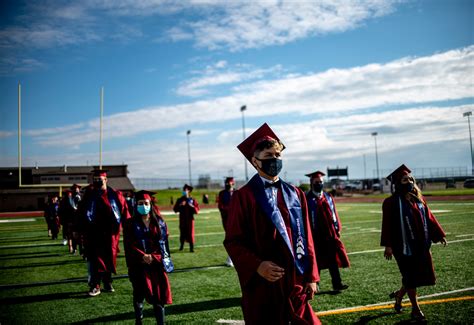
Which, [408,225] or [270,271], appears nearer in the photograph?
[270,271]

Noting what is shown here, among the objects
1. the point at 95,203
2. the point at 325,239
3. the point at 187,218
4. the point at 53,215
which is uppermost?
the point at 95,203

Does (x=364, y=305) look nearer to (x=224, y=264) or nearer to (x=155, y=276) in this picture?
(x=155, y=276)

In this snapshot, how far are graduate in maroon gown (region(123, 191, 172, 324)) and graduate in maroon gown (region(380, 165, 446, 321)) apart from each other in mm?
2935

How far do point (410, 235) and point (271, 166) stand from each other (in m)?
2.78

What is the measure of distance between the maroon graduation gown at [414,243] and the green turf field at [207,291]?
21.4 inches

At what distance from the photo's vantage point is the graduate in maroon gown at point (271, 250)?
2.93 metres

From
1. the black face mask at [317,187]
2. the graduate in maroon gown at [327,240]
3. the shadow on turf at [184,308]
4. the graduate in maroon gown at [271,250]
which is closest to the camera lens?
the graduate in maroon gown at [271,250]

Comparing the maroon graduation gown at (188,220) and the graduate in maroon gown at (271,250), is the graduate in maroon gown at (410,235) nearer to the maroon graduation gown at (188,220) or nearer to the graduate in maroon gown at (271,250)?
the graduate in maroon gown at (271,250)

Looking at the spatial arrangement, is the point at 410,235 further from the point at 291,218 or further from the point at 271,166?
the point at 271,166

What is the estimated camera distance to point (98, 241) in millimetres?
6941

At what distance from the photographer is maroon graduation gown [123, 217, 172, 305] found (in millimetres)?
4898

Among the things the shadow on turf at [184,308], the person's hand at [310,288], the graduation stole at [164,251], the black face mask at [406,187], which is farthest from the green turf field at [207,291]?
the person's hand at [310,288]

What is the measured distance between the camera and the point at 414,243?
5.04 metres

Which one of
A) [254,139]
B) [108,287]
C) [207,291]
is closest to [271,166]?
[254,139]
